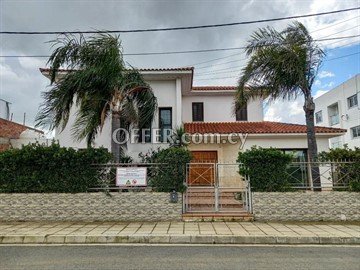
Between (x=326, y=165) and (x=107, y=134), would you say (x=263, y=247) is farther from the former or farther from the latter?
(x=107, y=134)

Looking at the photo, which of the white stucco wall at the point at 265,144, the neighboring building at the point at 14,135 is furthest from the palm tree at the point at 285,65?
the neighboring building at the point at 14,135

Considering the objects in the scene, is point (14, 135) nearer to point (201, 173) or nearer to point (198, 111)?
point (198, 111)

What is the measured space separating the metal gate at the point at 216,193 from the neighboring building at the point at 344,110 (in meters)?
23.3

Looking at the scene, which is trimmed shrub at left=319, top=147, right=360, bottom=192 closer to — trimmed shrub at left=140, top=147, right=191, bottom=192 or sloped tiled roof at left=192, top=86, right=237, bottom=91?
trimmed shrub at left=140, top=147, right=191, bottom=192

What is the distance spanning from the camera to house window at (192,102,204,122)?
64.7 feet

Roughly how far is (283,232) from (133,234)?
4020 mm

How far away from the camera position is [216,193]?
9.93 m

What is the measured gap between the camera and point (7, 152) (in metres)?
10.2

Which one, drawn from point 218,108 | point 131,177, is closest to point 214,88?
point 218,108

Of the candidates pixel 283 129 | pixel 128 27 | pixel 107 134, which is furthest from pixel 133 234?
pixel 283 129

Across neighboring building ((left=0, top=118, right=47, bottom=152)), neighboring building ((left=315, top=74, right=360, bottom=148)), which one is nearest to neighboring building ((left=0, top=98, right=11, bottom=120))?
neighboring building ((left=0, top=118, right=47, bottom=152))

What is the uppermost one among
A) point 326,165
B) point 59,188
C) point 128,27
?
point 128,27

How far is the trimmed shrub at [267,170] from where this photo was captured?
10.0 m

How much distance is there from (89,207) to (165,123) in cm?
780
